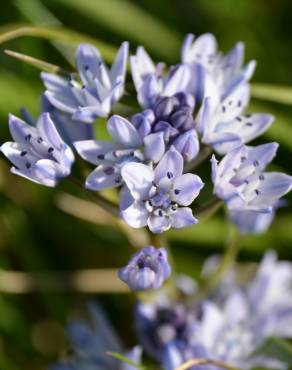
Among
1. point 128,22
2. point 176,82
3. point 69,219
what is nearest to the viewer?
point 176,82

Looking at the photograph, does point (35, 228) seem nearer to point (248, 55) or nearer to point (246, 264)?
point (246, 264)

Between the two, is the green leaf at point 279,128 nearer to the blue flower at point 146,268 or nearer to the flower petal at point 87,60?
the flower petal at point 87,60

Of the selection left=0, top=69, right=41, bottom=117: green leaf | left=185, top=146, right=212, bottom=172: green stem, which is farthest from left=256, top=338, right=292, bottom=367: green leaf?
left=0, top=69, right=41, bottom=117: green leaf

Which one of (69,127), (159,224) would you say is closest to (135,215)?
(159,224)

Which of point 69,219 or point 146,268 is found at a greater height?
point 146,268

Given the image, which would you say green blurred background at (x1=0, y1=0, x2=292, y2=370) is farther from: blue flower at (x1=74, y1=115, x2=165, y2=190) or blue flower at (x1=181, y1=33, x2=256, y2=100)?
blue flower at (x1=74, y1=115, x2=165, y2=190)

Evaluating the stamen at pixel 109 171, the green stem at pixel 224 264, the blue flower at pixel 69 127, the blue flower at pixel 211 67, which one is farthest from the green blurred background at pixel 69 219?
the stamen at pixel 109 171

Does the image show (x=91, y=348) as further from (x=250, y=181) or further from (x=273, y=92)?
(x=273, y=92)
